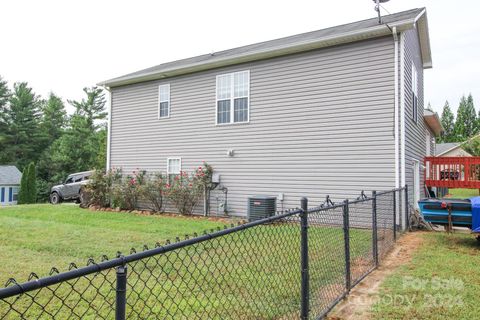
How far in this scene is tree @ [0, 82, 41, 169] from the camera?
34.3 metres

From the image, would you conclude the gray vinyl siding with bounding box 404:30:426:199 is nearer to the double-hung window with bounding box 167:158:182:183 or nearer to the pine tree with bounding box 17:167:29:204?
the double-hung window with bounding box 167:158:182:183

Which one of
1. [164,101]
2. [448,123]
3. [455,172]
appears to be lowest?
[455,172]

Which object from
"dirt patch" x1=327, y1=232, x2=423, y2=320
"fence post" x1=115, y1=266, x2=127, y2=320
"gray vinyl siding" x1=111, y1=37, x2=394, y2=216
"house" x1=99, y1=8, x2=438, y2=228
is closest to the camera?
"fence post" x1=115, y1=266, x2=127, y2=320

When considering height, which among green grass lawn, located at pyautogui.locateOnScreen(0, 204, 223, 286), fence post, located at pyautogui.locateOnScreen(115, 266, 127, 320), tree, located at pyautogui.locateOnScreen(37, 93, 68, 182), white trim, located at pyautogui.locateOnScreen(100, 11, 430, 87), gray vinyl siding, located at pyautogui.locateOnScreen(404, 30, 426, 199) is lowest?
green grass lawn, located at pyautogui.locateOnScreen(0, 204, 223, 286)

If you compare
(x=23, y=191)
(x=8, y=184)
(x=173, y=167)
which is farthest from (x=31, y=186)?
(x=173, y=167)

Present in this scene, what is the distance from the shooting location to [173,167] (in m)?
12.6

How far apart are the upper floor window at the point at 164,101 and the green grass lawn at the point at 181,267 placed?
14.2 ft

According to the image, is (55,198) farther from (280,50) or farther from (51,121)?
(51,121)

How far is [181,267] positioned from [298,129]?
6.59m

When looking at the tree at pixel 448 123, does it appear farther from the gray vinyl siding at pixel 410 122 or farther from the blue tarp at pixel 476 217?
the blue tarp at pixel 476 217

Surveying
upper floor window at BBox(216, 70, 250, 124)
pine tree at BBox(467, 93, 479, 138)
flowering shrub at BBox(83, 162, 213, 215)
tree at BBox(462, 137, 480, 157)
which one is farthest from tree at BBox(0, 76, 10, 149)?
pine tree at BBox(467, 93, 479, 138)

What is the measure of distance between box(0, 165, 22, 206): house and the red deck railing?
31.9 meters

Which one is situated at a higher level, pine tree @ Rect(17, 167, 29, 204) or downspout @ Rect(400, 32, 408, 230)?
downspout @ Rect(400, 32, 408, 230)

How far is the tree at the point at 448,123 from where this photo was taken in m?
54.9
